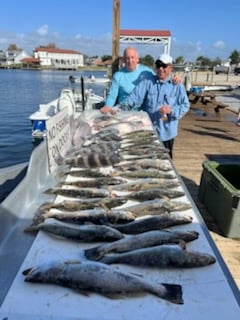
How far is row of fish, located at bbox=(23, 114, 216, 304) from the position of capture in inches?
44.6

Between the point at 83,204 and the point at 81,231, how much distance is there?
33cm

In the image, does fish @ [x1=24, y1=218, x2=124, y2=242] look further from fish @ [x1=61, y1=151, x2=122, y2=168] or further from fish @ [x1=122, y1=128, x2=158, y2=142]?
fish @ [x1=122, y1=128, x2=158, y2=142]

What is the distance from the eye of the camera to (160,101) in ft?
13.2

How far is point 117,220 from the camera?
5.23 ft

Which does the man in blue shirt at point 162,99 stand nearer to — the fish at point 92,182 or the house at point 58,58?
the fish at point 92,182

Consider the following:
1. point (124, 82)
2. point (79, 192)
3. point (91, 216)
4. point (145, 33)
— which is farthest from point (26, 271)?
point (145, 33)

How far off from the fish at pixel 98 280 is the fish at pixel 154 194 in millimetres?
714

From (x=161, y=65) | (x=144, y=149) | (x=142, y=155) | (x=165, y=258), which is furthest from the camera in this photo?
(x=161, y=65)

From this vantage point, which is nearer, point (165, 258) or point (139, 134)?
point (165, 258)

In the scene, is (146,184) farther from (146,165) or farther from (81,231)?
(81,231)

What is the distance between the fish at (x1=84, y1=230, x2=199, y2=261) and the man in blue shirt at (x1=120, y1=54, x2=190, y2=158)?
2.57 m

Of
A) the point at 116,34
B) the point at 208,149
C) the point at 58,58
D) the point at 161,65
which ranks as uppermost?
the point at 116,34

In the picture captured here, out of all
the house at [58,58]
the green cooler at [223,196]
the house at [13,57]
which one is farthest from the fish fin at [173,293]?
the house at [13,57]

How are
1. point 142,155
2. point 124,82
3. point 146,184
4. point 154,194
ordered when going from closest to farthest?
point 154,194 < point 146,184 < point 142,155 < point 124,82
